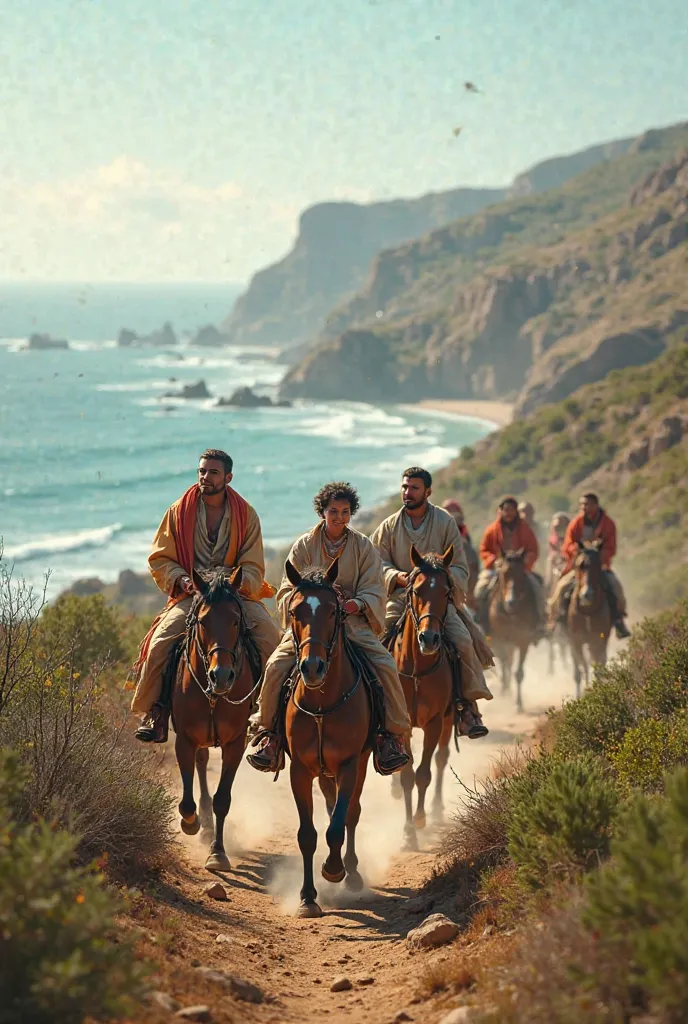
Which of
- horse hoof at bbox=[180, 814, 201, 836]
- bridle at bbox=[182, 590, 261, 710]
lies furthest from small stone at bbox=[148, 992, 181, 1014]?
horse hoof at bbox=[180, 814, 201, 836]

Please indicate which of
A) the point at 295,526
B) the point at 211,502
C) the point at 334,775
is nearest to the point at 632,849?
the point at 334,775

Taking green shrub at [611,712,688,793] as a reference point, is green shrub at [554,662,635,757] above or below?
below

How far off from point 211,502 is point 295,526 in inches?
2488

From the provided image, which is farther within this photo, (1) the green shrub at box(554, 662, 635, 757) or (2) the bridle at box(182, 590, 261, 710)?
(1) the green shrub at box(554, 662, 635, 757)

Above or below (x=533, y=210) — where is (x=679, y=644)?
below

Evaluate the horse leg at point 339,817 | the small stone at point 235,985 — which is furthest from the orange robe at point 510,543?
the small stone at point 235,985

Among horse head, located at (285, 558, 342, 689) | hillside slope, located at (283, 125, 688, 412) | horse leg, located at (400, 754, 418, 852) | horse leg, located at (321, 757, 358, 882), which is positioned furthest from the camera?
hillside slope, located at (283, 125, 688, 412)

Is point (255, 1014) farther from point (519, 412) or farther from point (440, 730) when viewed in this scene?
point (519, 412)

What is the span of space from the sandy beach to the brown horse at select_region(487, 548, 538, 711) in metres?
98.8

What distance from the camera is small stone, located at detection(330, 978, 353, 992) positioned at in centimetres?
785

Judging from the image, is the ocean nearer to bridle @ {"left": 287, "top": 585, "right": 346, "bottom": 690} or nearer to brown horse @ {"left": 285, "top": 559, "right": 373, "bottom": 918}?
brown horse @ {"left": 285, "top": 559, "right": 373, "bottom": 918}

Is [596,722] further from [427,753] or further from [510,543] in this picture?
[510,543]

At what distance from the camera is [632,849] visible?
548 cm

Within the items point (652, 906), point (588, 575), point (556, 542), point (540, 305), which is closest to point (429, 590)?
point (652, 906)
